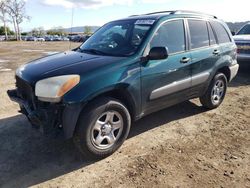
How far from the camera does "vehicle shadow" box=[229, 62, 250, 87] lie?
7982 mm

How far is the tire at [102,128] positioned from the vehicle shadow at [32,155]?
0.25 m

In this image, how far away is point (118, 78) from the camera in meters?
3.58

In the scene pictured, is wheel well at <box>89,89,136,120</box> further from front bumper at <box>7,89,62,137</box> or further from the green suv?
front bumper at <box>7,89,62,137</box>

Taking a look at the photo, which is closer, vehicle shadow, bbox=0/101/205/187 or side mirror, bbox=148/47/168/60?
vehicle shadow, bbox=0/101/205/187

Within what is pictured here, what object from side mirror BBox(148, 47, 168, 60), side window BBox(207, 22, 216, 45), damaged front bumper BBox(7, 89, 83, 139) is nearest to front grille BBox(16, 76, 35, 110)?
damaged front bumper BBox(7, 89, 83, 139)

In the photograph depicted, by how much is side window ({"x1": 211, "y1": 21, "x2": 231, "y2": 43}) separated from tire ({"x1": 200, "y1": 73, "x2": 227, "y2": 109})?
713 millimetres

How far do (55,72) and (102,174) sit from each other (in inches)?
55.3

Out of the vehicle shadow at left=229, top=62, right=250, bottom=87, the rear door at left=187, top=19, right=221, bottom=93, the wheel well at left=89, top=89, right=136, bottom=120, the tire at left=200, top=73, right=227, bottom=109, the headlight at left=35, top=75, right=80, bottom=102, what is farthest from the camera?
the vehicle shadow at left=229, top=62, right=250, bottom=87

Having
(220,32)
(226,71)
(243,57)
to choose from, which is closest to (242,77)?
(243,57)

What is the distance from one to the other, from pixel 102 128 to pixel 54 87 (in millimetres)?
851

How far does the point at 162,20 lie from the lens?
4.29m

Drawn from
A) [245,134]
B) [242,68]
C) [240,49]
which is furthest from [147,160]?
[242,68]

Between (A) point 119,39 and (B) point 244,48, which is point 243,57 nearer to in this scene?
(B) point 244,48

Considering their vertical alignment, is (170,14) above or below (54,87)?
above
